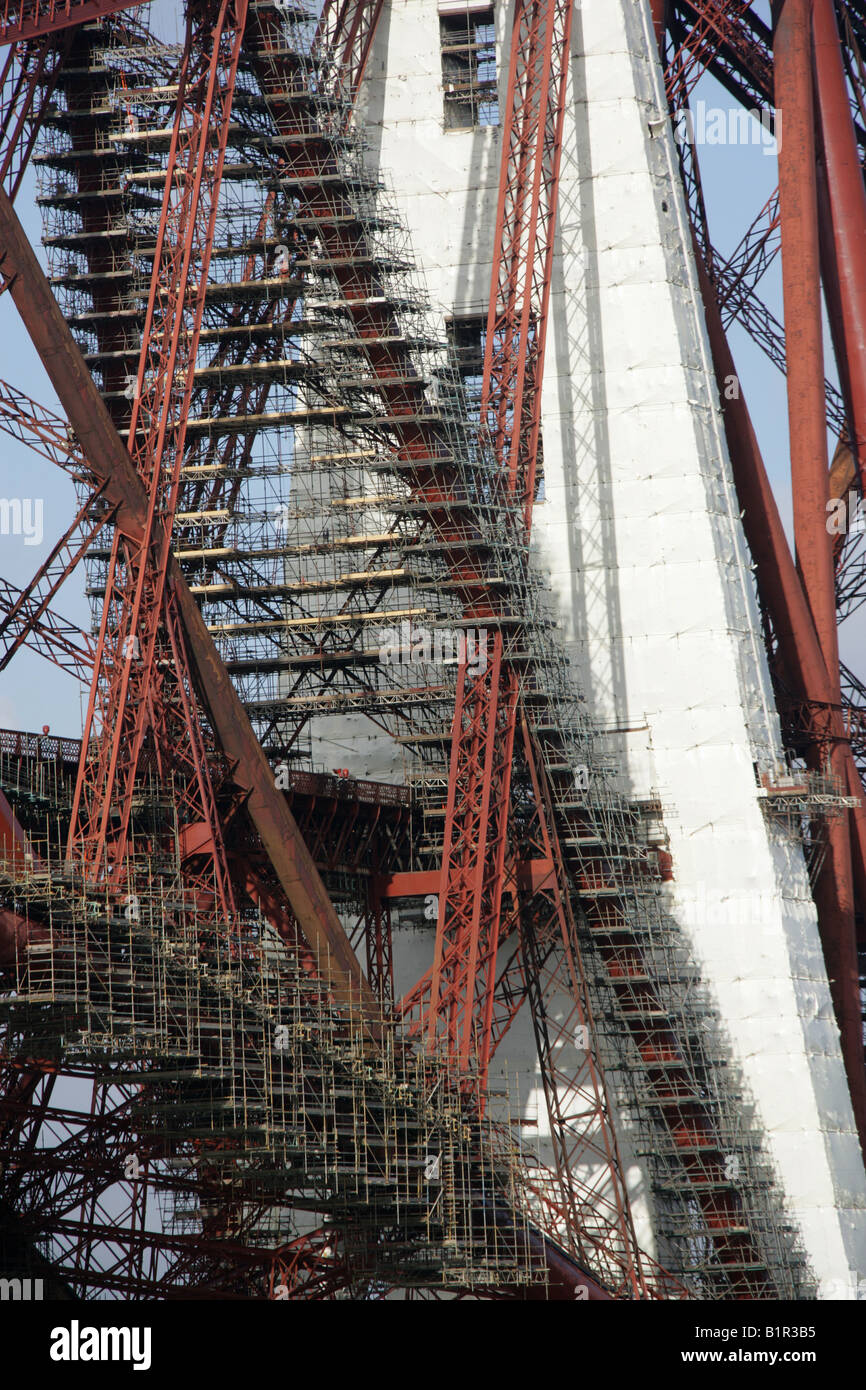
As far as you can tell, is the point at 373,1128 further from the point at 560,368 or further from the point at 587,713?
the point at 560,368

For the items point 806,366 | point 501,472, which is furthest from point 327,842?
point 806,366

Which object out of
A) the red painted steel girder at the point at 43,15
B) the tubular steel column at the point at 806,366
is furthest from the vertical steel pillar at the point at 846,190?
the red painted steel girder at the point at 43,15

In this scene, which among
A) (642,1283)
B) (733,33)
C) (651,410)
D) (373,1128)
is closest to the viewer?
(373,1128)

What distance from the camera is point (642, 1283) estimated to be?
58.8 meters

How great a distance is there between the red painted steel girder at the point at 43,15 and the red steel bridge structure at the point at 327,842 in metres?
0.14

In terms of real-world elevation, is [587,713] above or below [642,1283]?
above

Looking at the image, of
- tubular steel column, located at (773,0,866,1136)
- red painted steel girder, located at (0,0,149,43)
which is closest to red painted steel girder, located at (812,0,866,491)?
tubular steel column, located at (773,0,866,1136)

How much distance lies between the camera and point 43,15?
59.0 m

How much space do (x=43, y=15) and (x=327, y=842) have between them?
2185 cm

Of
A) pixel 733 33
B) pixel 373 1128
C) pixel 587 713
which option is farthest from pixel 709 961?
pixel 733 33

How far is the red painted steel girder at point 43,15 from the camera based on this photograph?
57.8 meters

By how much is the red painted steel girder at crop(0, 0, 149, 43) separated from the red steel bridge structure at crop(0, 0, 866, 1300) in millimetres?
144

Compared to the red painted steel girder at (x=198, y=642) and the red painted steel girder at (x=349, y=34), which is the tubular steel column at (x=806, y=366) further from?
the red painted steel girder at (x=198, y=642)
